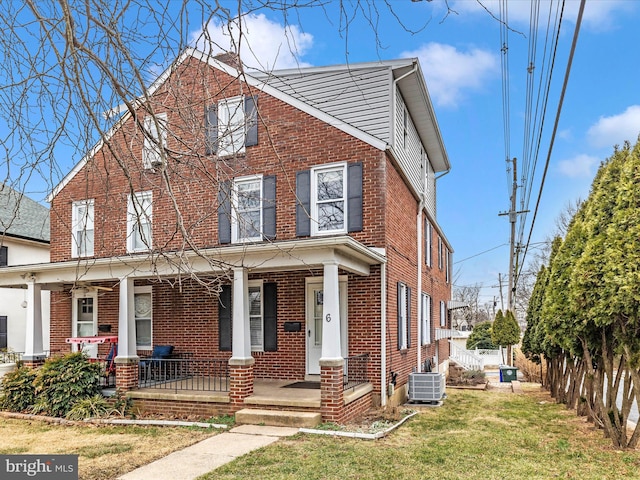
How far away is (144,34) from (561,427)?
941 cm

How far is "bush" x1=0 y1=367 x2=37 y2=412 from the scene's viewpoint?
10.8 metres

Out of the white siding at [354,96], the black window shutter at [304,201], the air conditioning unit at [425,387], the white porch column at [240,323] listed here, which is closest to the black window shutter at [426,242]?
the air conditioning unit at [425,387]

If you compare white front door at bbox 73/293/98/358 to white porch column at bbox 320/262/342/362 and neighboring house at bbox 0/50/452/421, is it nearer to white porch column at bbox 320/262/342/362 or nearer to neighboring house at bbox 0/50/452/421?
neighboring house at bbox 0/50/452/421

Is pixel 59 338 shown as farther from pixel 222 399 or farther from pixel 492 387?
pixel 492 387

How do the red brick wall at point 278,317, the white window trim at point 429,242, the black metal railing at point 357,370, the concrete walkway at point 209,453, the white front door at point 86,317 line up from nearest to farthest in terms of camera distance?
1. the concrete walkway at point 209,453
2. the black metal railing at point 357,370
3. the red brick wall at point 278,317
4. the white front door at point 86,317
5. the white window trim at point 429,242

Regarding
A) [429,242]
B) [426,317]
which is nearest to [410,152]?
[429,242]

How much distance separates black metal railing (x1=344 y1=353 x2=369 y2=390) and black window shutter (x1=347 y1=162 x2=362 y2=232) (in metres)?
2.69

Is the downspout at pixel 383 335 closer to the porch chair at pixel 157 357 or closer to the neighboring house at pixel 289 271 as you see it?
the neighboring house at pixel 289 271

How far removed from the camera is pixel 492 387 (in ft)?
53.3

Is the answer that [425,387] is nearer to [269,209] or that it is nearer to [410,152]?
[269,209]

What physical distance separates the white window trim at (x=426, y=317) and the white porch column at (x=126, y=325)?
7.96 metres

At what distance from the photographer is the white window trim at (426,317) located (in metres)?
15.4

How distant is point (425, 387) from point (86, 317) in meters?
9.07

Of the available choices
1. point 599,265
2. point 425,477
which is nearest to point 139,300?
point 425,477
